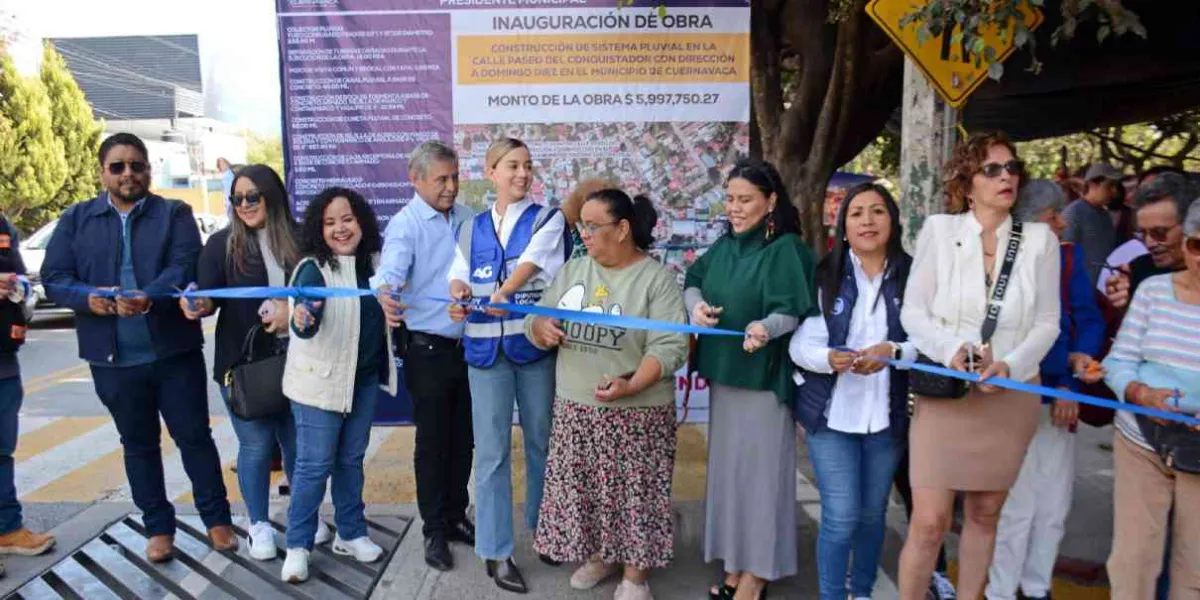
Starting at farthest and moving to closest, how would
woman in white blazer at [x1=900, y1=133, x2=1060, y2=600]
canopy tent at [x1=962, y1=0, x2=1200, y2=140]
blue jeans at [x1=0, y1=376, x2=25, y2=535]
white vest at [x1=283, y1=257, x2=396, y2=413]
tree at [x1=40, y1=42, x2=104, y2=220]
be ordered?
tree at [x1=40, y1=42, x2=104, y2=220]
canopy tent at [x1=962, y1=0, x2=1200, y2=140]
blue jeans at [x1=0, y1=376, x2=25, y2=535]
white vest at [x1=283, y1=257, x2=396, y2=413]
woman in white blazer at [x1=900, y1=133, x2=1060, y2=600]

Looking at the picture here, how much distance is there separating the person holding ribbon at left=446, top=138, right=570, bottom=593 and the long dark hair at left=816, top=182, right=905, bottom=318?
1.24 meters

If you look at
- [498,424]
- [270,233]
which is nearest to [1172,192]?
[498,424]

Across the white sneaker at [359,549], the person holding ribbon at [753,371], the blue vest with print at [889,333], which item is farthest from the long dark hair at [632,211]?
the white sneaker at [359,549]

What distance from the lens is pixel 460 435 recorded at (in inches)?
173

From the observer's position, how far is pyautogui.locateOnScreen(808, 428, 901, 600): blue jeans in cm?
342

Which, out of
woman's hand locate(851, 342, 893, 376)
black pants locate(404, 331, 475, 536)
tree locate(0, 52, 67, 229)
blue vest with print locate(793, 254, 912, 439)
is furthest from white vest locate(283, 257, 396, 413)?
tree locate(0, 52, 67, 229)

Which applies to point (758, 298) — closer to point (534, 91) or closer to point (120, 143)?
point (534, 91)

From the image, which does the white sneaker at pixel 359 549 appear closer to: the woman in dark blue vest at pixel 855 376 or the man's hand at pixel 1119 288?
the woman in dark blue vest at pixel 855 376

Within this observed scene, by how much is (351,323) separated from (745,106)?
10.1ft

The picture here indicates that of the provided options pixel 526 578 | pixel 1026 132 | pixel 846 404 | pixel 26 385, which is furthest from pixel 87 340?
pixel 1026 132

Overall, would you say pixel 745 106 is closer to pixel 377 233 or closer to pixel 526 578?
pixel 377 233

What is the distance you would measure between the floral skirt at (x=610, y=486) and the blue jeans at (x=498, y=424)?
0.24 m

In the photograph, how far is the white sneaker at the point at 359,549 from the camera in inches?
170

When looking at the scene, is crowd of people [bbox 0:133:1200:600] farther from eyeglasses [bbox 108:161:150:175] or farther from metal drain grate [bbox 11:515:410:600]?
metal drain grate [bbox 11:515:410:600]
